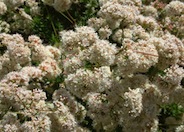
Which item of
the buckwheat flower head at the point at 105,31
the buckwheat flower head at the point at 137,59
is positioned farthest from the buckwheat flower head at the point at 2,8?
the buckwheat flower head at the point at 137,59

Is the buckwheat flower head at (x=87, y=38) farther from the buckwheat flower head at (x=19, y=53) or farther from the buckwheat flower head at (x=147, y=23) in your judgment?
the buckwheat flower head at (x=147, y=23)

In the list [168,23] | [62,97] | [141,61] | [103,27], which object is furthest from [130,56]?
[168,23]

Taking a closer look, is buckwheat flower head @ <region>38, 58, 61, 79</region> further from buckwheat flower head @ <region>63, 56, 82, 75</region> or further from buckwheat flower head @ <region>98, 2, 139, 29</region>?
buckwheat flower head @ <region>98, 2, 139, 29</region>

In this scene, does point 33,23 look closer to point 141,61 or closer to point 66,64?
point 66,64

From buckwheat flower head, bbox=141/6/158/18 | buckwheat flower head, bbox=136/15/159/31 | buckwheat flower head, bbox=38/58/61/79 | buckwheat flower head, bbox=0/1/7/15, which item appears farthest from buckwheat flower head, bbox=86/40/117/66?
buckwheat flower head, bbox=0/1/7/15

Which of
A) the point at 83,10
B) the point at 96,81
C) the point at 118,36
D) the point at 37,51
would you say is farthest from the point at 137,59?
the point at 83,10

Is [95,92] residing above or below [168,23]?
below

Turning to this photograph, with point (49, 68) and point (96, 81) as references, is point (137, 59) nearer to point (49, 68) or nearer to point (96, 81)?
point (96, 81)
